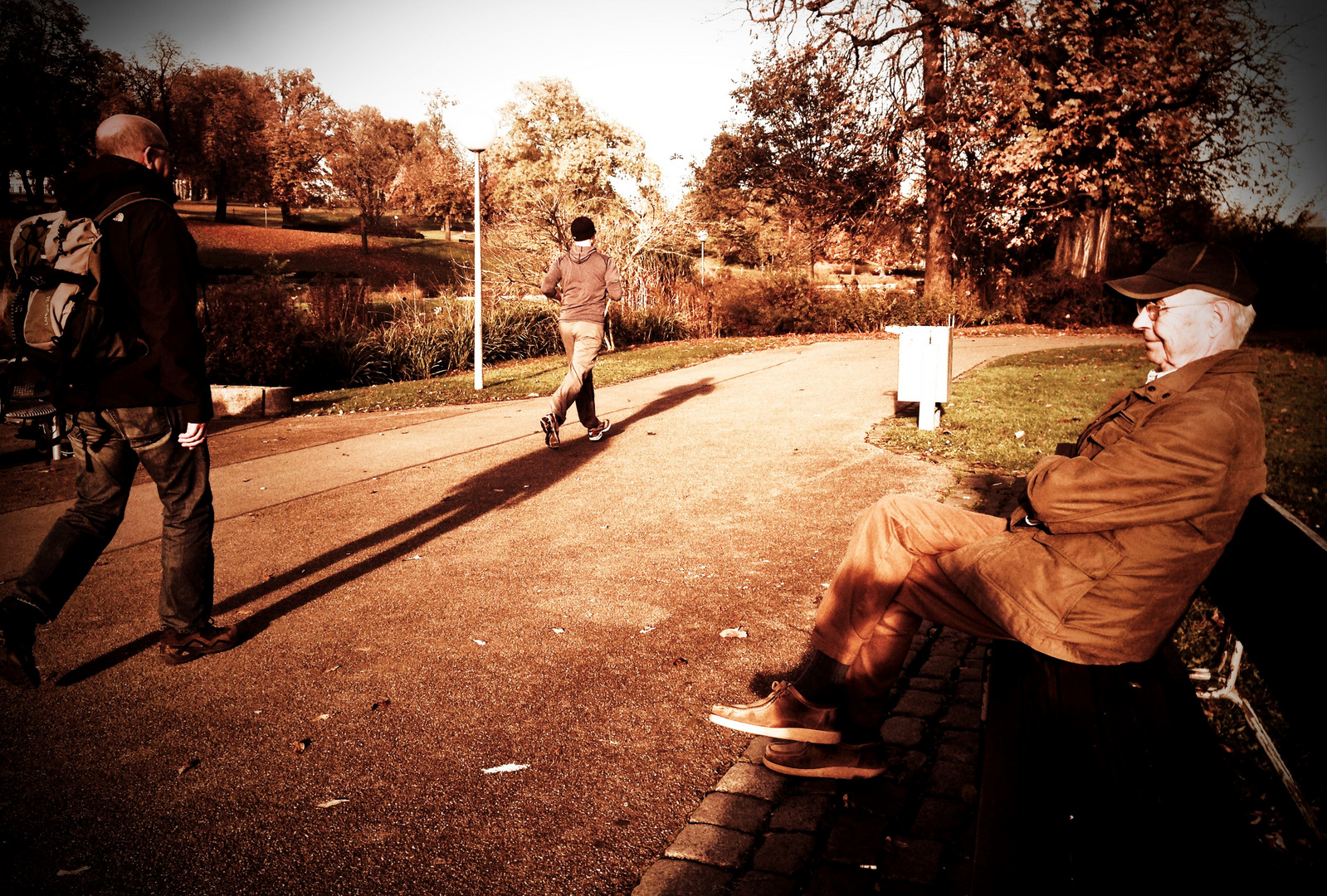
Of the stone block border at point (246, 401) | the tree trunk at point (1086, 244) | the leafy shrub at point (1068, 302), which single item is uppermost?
the tree trunk at point (1086, 244)

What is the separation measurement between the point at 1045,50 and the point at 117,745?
2427cm

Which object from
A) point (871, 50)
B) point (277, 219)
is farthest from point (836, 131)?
point (277, 219)

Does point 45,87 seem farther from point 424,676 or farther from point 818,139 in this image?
point 424,676

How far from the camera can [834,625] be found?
288cm

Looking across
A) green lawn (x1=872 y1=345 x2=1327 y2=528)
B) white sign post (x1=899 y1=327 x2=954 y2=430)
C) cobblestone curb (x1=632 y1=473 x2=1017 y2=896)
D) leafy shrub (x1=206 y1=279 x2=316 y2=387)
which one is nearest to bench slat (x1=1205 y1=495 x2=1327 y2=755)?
cobblestone curb (x1=632 y1=473 x2=1017 y2=896)

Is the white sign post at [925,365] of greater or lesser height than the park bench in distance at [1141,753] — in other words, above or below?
above

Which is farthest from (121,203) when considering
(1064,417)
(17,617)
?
(1064,417)

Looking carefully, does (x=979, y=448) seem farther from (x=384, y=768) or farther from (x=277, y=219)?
(x=277, y=219)

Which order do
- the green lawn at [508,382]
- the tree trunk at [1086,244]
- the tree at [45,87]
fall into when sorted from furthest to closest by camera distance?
1. the tree at [45,87]
2. the tree trunk at [1086,244]
3. the green lawn at [508,382]

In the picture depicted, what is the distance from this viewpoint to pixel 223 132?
51562 mm

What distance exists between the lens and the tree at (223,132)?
162ft

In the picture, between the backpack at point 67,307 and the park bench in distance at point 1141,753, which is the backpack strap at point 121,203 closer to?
the backpack at point 67,307

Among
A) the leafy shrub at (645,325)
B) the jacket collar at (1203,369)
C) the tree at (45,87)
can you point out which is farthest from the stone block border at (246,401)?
the tree at (45,87)

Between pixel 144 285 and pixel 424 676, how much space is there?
202 cm
